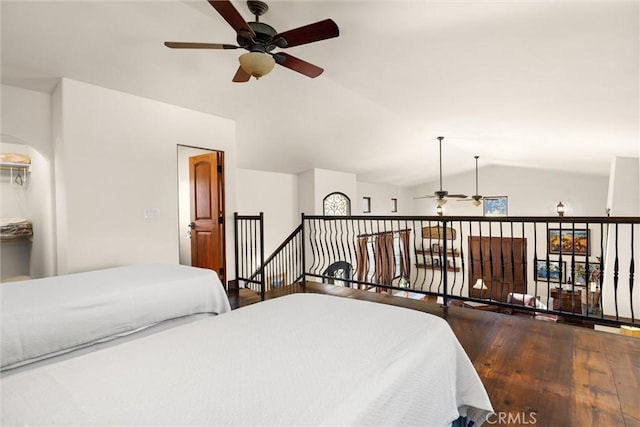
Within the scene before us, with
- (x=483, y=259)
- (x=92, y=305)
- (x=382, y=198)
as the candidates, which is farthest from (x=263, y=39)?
(x=382, y=198)

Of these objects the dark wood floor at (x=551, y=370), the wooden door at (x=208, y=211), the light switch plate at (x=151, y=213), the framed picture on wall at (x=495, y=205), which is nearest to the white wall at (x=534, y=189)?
the framed picture on wall at (x=495, y=205)

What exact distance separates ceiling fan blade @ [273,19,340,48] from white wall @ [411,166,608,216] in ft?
31.9

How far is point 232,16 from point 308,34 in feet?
1.57

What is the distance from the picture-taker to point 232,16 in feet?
5.87

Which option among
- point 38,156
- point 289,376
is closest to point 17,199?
point 38,156

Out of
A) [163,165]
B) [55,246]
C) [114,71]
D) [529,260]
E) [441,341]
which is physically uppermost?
[114,71]

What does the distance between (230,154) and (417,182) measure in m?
7.93

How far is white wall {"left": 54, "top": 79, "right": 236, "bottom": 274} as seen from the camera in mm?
2957

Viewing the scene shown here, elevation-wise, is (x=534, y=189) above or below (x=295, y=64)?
below

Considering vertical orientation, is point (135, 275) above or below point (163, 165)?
below

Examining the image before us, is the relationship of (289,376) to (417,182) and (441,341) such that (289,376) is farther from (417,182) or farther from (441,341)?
(417,182)

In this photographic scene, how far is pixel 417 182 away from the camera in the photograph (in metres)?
10.8

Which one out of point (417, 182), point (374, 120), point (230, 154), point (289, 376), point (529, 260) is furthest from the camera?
point (417, 182)

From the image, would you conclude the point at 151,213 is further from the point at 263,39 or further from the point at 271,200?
the point at 271,200
